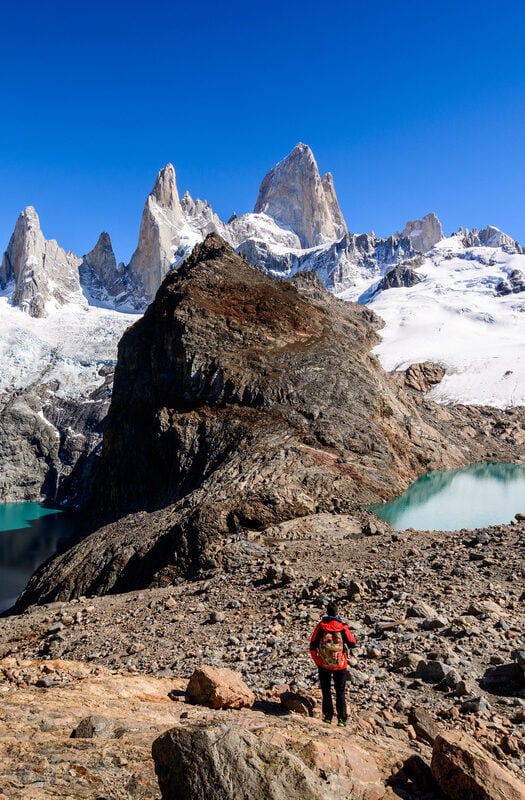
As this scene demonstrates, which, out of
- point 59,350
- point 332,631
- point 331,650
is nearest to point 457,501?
point 332,631

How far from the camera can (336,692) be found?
7.35m

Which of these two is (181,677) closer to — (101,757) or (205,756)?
(101,757)

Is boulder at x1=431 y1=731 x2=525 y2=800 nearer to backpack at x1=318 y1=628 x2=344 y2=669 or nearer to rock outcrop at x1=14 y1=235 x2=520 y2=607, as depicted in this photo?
backpack at x1=318 y1=628 x2=344 y2=669

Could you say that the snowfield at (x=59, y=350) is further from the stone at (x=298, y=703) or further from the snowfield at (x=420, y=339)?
the stone at (x=298, y=703)

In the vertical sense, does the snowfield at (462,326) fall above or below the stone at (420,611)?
above

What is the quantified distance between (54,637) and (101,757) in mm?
8995

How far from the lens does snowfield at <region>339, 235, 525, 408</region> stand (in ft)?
307

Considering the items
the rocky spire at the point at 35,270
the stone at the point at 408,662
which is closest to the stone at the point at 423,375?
the stone at the point at 408,662

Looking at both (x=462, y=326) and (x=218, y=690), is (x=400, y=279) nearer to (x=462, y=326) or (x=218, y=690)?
(x=462, y=326)

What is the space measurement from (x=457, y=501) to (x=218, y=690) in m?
33.7

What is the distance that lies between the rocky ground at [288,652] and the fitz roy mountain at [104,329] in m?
47.2

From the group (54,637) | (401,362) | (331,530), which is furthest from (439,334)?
(54,637)

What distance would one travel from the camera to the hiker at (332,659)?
7.30 metres

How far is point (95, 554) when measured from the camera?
83.7 ft
